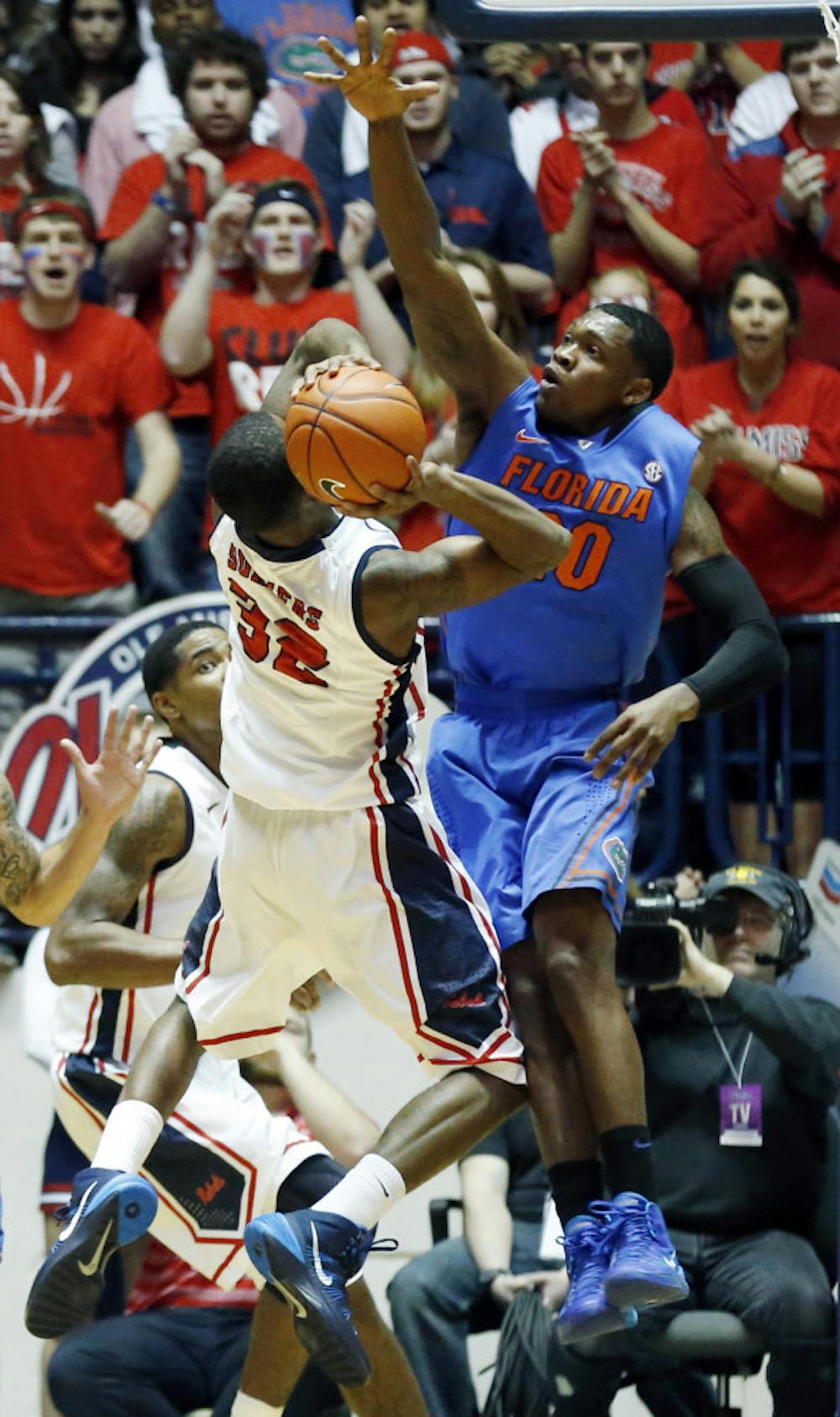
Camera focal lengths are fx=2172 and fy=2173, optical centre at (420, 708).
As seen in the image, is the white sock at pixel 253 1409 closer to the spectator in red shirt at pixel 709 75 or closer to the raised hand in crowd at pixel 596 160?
the raised hand in crowd at pixel 596 160

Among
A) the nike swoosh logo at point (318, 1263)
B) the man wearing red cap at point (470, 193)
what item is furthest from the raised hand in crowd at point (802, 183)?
the nike swoosh logo at point (318, 1263)

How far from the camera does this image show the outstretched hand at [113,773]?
18.4ft

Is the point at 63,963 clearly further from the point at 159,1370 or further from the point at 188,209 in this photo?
the point at 188,209

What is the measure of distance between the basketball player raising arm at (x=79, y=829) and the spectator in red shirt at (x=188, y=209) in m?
2.59

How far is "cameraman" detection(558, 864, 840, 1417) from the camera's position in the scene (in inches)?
245

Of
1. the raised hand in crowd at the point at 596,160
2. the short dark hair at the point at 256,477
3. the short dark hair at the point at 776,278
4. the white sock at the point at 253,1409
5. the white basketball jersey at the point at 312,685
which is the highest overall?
the raised hand in crowd at the point at 596,160

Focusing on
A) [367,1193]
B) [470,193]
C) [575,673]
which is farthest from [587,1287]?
[470,193]

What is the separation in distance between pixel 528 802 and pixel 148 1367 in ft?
7.32

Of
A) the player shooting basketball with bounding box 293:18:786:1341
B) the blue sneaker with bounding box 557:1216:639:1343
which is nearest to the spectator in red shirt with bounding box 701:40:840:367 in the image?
the player shooting basketball with bounding box 293:18:786:1341

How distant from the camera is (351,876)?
16.0 ft

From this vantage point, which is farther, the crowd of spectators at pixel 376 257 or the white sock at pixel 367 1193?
the crowd of spectators at pixel 376 257

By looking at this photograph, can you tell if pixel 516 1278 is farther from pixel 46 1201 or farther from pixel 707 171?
pixel 707 171

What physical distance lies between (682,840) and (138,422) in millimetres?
2627

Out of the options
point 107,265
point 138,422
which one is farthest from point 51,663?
point 107,265
